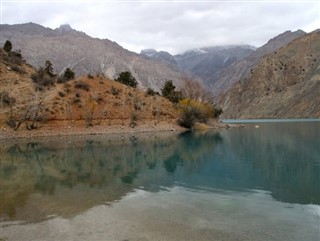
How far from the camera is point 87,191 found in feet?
73.3

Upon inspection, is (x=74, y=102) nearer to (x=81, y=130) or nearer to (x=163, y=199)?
(x=81, y=130)

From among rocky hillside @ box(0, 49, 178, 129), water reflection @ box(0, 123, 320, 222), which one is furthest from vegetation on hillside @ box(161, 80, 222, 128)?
water reflection @ box(0, 123, 320, 222)

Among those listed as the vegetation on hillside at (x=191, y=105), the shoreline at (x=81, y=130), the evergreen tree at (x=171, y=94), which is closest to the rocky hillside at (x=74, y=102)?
the shoreline at (x=81, y=130)

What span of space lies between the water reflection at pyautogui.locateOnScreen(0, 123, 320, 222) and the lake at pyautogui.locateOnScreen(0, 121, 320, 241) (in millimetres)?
59

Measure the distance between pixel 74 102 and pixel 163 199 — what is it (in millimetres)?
61760

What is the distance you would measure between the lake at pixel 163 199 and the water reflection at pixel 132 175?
2.3 inches

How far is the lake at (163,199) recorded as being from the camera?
1438 centimetres

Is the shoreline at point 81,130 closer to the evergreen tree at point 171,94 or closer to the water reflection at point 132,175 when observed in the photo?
the evergreen tree at point 171,94

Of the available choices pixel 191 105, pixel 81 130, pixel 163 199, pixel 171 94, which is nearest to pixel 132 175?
pixel 163 199

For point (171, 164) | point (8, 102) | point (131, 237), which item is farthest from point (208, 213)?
point (8, 102)

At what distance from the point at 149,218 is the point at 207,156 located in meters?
23.6

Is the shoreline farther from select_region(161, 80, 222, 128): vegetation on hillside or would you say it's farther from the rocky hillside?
select_region(161, 80, 222, 128): vegetation on hillside

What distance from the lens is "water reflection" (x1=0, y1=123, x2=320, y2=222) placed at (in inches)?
773

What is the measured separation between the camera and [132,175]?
2834 cm
